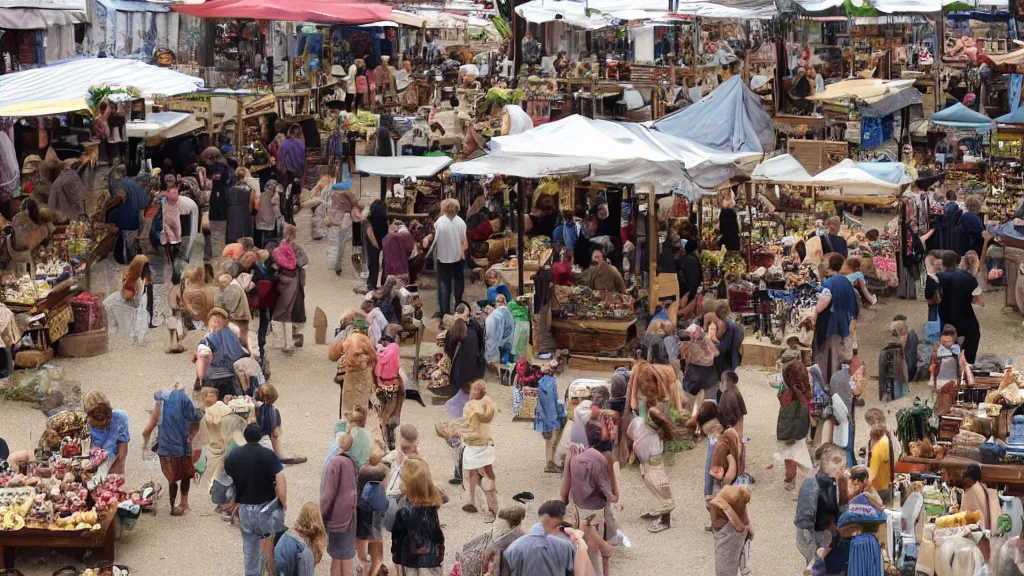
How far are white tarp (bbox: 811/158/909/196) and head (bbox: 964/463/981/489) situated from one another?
801 centimetres

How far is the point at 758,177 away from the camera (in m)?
20.8

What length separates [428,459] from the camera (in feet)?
50.5

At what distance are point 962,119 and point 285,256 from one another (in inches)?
468

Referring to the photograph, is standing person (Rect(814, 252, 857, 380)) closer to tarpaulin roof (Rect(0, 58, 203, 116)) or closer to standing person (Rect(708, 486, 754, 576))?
standing person (Rect(708, 486, 754, 576))

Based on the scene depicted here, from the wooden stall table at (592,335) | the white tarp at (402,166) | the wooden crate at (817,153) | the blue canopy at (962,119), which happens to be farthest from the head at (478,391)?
the blue canopy at (962,119)

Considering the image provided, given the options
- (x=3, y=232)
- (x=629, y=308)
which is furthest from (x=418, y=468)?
(x=3, y=232)

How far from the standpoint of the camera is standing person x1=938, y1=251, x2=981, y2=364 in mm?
17719

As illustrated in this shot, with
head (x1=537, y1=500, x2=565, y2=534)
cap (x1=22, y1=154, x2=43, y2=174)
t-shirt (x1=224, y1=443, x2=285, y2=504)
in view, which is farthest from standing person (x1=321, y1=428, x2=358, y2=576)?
cap (x1=22, y1=154, x2=43, y2=174)

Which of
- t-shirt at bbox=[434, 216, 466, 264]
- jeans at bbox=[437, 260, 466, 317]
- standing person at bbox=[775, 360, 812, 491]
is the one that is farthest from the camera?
jeans at bbox=[437, 260, 466, 317]

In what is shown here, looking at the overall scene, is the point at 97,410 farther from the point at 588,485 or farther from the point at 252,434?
the point at 588,485

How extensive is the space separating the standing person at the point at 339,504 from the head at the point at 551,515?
188 cm

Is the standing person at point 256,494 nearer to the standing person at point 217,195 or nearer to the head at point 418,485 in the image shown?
the head at point 418,485

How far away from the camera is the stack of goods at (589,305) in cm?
1816

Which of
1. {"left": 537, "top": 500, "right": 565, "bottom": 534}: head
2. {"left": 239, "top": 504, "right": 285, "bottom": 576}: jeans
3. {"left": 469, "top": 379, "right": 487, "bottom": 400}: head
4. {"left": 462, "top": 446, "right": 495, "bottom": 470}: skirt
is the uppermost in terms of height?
{"left": 469, "top": 379, "right": 487, "bottom": 400}: head
